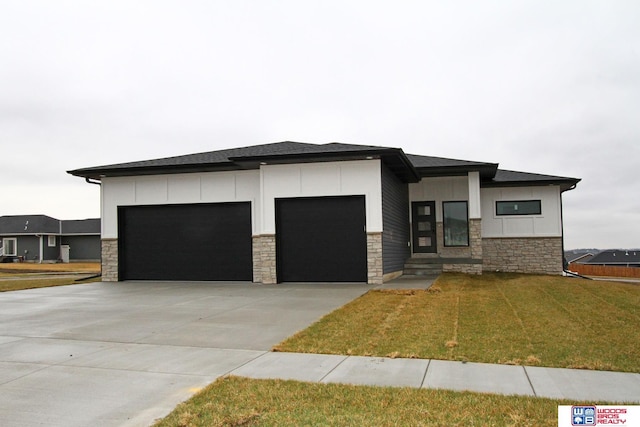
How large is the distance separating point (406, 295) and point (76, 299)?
27.7 ft

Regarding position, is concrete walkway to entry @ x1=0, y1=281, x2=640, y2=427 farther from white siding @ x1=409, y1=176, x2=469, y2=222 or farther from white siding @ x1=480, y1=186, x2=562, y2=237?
white siding @ x1=480, y1=186, x2=562, y2=237

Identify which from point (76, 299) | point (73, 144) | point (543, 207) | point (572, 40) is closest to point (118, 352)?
point (76, 299)

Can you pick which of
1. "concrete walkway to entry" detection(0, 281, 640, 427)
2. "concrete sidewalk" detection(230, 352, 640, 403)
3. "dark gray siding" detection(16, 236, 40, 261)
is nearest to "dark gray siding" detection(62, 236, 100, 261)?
"dark gray siding" detection(16, 236, 40, 261)

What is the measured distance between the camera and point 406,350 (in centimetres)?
662

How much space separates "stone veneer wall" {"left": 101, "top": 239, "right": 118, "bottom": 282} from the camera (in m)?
18.2

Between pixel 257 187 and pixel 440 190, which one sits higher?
pixel 440 190

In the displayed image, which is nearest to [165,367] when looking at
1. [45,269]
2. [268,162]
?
[268,162]

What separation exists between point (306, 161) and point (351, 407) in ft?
38.0

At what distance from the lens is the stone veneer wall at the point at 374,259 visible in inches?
595

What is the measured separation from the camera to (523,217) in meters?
21.3

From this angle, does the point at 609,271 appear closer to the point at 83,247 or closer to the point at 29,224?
the point at 83,247

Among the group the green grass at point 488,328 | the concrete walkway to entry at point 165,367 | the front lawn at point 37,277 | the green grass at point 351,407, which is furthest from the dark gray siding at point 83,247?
the green grass at point 351,407

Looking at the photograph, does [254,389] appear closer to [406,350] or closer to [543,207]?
[406,350]

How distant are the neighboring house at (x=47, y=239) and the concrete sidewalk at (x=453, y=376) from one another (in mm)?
43909
